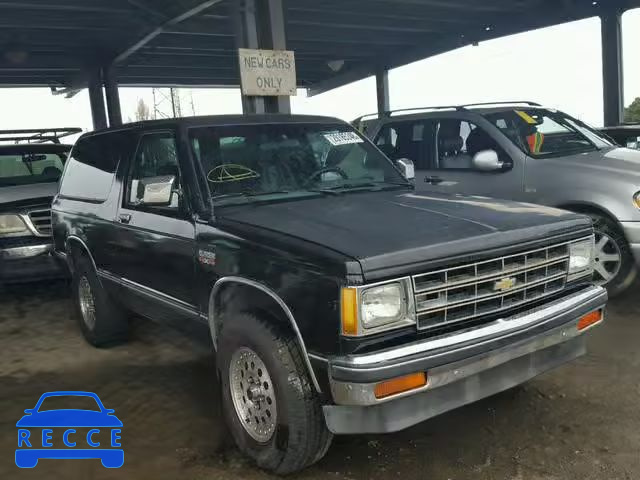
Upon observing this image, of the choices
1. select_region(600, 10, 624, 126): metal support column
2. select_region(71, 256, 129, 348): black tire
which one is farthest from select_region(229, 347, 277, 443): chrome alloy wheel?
select_region(600, 10, 624, 126): metal support column

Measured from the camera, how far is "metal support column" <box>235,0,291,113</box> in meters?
8.77

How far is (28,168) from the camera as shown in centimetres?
780

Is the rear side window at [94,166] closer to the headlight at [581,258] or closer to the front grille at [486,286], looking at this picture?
the front grille at [486,286]

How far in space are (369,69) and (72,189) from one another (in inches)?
715

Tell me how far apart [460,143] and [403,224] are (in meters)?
3.87

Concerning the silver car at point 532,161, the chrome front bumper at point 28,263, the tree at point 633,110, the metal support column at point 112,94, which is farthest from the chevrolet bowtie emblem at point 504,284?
the tree at point 633,110

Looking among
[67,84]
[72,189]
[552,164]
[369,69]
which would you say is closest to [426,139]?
[552,164]

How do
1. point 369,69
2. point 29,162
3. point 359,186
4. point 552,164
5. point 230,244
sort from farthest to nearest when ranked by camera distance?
point 369,69
point 29,162
point 552,164
point 359,186
point 230,244

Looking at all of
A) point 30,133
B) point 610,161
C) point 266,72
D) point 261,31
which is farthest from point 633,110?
point 30,133

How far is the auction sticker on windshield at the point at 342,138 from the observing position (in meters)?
4.29

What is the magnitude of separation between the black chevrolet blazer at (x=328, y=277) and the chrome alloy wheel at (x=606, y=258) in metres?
2.21

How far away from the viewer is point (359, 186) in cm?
398

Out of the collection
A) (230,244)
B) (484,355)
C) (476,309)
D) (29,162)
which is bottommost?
(484,355)

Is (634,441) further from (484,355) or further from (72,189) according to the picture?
(72,189)
